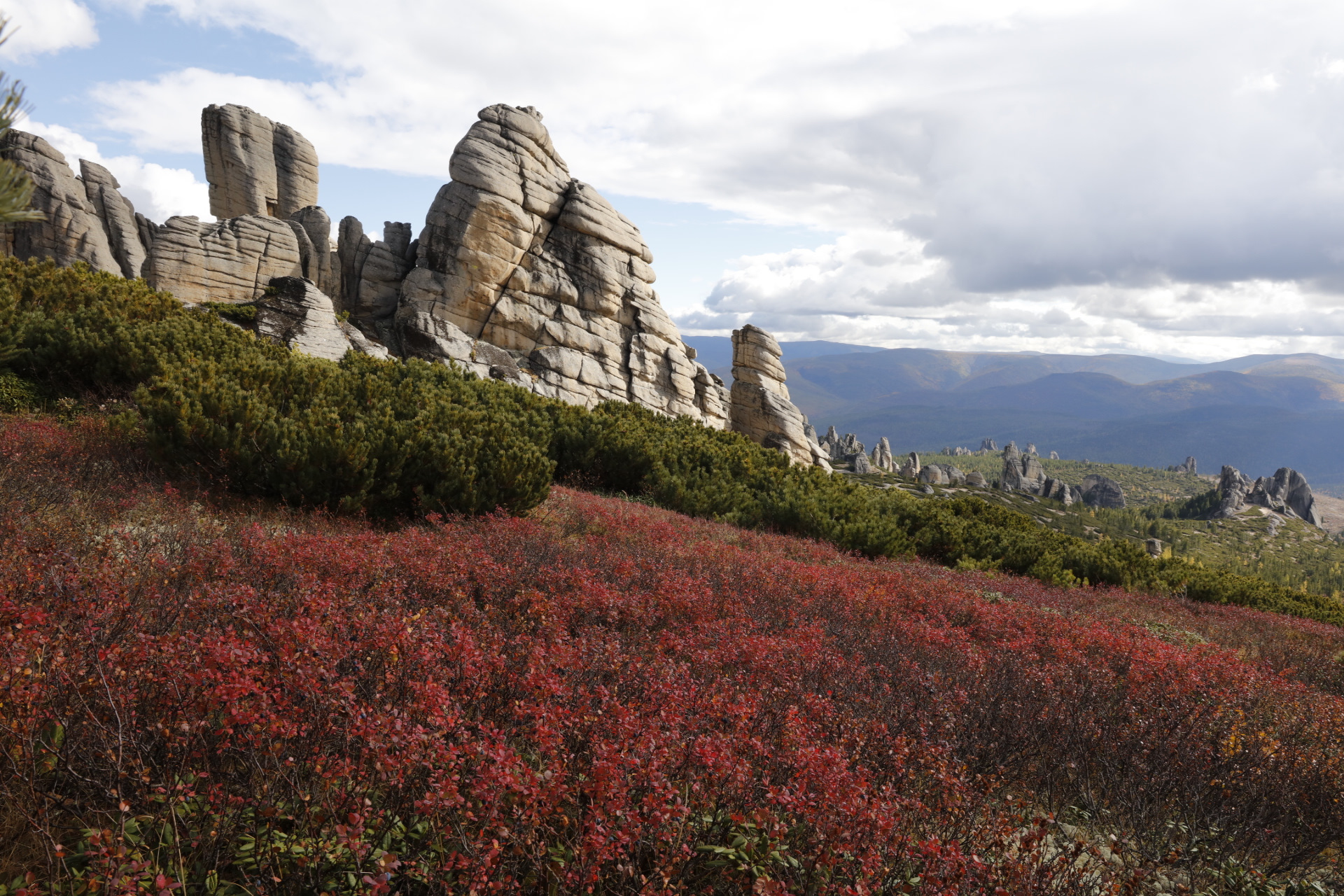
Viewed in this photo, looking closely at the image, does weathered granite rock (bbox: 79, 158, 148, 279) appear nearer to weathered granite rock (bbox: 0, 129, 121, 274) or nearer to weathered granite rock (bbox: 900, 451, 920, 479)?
weathered granite rock (bbox: 0, 129, 121, 274)

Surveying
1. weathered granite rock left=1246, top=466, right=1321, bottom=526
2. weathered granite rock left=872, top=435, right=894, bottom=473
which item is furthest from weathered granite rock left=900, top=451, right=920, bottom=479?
weathered granite rock left=1246, top=466, right=1321, bottom=526

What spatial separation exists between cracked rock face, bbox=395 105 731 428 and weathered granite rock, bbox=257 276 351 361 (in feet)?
30.8

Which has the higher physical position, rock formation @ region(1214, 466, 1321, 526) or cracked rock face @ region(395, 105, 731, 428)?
cracked rock face @ region(395, 105, 731, 428)

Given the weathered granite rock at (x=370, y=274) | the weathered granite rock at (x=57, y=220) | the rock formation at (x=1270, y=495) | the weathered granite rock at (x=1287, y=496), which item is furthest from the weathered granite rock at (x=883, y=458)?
the weathered granite rock at (x=57, y=220)

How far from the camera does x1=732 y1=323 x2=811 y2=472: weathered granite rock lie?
53906 millimetres

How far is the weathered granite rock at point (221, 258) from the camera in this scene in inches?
1363

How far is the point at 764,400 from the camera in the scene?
54.9m

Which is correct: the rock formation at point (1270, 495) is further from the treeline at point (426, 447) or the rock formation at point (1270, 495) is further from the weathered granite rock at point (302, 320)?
the weathered granite rock at point (302, 320)

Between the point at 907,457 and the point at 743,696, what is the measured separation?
181 meters

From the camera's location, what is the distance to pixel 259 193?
49.6m

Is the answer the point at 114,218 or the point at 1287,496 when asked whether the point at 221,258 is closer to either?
the point at 114,218

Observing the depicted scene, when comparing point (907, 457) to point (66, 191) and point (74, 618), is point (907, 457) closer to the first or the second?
point (66, 191)

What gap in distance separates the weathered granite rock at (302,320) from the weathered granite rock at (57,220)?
13879 millimetres

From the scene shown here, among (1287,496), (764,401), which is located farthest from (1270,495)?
(764,401)
